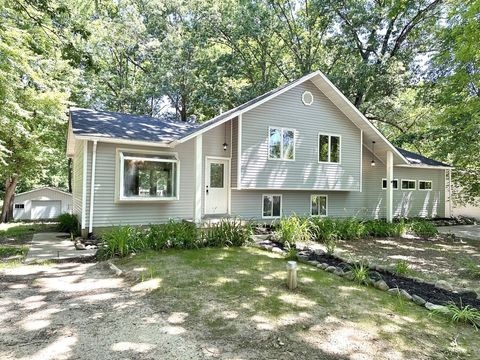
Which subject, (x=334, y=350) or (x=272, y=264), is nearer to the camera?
(x=334, y=350)

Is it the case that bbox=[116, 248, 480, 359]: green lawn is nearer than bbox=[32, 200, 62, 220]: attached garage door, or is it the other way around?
bbox=[116, 248, 480, 359]: green lawn

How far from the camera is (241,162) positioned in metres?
11.7

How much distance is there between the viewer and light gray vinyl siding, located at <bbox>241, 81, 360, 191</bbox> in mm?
11930

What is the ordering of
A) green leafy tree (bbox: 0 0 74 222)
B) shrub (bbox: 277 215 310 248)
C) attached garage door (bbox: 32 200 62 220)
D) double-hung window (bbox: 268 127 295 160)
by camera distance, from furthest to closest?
1. attached garage door (bbox: 32 200 62 220)
2. double-hung window (bbox: 268 127 295 160)
3. green leafy tree (bbox: 0 0 74 222)
4. shrub (bbox: 277 215 310 248)

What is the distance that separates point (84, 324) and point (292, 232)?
6.34 m

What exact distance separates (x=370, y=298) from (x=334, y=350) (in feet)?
6.31

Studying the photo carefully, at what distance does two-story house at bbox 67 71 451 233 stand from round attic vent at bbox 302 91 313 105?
0.13 ft

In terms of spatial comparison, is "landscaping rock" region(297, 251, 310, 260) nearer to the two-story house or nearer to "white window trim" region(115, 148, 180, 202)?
the two-story house

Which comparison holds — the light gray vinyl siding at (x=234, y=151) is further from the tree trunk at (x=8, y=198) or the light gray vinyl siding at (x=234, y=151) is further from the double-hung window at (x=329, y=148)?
the tree trunk at (x=8, y=198)

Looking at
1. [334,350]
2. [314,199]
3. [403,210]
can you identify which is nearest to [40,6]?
[334,350]

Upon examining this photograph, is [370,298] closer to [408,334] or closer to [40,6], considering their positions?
[408,334]

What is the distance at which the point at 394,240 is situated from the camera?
11.1m

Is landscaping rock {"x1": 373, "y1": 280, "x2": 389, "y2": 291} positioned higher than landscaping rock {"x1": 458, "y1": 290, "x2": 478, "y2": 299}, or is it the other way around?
landscaping rock {"x1": 373, "y1": 280, "x2": 389, "y2": 291}

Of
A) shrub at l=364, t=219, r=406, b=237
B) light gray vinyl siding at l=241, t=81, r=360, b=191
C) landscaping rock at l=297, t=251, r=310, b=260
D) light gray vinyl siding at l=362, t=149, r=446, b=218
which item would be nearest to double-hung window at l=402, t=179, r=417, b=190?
light gray vinyl siding at l=362, t=149, r=446, b=218
